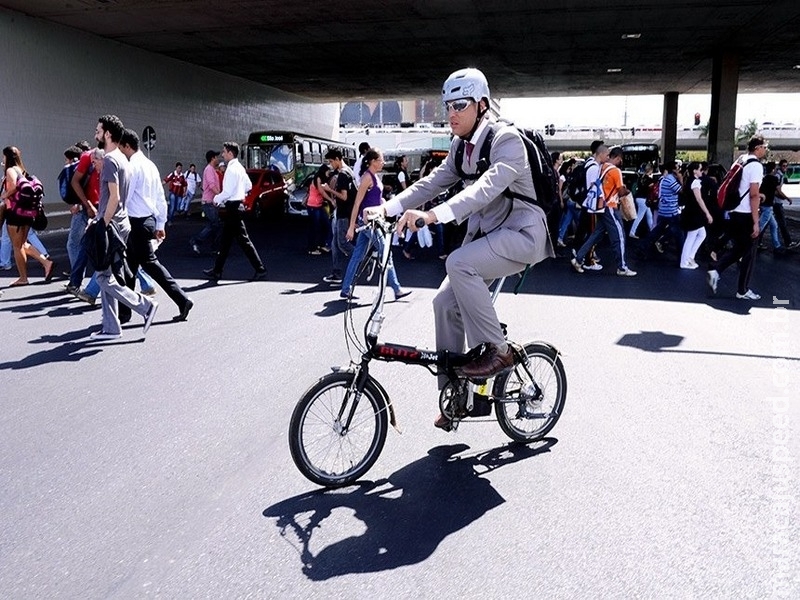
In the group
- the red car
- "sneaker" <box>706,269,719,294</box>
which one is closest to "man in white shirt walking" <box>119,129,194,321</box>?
"sneaker" <box>706,269,719,294</box>

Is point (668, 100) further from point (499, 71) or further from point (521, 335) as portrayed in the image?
point (521, 335)

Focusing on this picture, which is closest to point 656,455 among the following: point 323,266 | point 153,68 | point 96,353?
point 96,353

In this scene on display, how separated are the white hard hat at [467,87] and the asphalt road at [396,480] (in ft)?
6.39

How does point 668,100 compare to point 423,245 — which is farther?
point 668,100

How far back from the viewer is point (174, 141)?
97.9 feet

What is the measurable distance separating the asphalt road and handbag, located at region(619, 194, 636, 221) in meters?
4.12

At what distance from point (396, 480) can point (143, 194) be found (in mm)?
5019

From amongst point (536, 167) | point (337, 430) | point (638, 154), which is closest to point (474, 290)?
point (536, 167)

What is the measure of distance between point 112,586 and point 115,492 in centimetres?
96

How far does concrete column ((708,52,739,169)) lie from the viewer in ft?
91.1

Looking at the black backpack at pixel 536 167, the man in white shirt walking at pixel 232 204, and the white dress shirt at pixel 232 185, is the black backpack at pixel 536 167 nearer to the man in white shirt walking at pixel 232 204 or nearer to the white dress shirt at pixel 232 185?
the man in white shirt walking at pixel 232 204

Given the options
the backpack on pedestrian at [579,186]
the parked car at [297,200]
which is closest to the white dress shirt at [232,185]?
the backpack on pedestrian at [579,186]

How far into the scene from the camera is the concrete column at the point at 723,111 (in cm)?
2778

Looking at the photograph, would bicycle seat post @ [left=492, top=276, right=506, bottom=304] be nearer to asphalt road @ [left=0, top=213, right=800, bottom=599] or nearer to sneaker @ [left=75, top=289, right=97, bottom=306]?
asphalt road @ [left=0, top=213, right=800, bottom=599]
